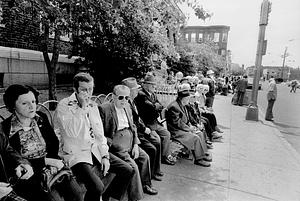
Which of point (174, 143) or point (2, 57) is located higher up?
point (2, 57)

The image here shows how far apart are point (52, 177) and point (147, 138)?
1.97m

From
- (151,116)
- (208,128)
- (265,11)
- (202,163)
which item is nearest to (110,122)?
(151,116)

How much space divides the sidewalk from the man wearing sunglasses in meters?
0.31

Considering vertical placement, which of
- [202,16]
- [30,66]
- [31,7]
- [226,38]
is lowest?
[30,66]

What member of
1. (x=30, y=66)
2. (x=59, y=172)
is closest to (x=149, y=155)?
(x=59, y=172)

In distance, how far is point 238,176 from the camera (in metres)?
4.43

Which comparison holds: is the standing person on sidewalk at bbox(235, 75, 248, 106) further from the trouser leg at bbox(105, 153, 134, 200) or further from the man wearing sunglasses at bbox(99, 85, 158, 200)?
the trouser leg at bbox(105, 153, 134, 200)

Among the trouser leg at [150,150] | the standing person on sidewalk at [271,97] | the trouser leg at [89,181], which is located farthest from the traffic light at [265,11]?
the trouser leg at [89,181]

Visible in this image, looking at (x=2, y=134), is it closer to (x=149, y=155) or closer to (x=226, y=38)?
(x=149, y=155)

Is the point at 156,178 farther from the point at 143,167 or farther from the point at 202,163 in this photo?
the point at 202,163

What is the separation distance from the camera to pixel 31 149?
7.82 ft

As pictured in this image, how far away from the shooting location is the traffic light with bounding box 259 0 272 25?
31.1 ft

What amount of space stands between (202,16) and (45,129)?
367 cm

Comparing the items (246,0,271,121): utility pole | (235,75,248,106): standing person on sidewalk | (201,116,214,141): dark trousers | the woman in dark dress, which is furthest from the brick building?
the woman in dark dress
